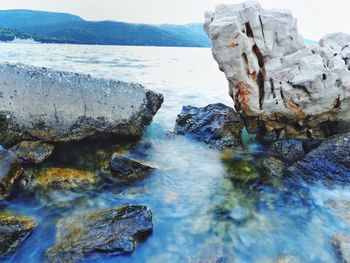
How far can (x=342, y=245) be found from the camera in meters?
7.19

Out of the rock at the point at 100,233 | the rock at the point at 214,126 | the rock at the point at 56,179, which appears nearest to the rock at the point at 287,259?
the rock at the point at 100,233

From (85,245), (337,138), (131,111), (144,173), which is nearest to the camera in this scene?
(85,245)

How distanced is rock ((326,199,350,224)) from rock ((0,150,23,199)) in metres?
9.18

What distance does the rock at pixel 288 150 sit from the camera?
478 inches

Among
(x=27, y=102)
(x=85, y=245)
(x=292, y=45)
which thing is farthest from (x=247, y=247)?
(x=292, y=45)

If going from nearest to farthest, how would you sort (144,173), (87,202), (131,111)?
1. (87,202)
2. (144,173)
3. (131,111)

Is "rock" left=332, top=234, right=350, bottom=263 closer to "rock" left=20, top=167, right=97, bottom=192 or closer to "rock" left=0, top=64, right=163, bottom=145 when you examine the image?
"rock" left=20, top=167, right=97, bottom=192

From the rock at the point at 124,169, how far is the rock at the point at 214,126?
427 cm

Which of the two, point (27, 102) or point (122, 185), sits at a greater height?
point (27, 102)

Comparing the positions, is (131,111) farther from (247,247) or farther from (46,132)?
(247,247)

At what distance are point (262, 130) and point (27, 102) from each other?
394 inches

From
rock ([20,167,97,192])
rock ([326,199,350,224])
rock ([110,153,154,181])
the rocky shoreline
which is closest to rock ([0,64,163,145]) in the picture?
the rocky shoreline

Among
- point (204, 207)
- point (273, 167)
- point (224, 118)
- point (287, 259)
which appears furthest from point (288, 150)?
point (287, 259)

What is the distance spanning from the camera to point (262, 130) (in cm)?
1469
